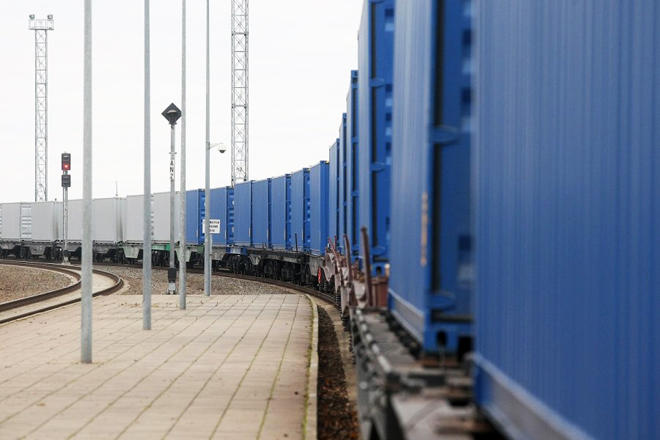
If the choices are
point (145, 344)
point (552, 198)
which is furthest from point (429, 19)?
point (145, 344)

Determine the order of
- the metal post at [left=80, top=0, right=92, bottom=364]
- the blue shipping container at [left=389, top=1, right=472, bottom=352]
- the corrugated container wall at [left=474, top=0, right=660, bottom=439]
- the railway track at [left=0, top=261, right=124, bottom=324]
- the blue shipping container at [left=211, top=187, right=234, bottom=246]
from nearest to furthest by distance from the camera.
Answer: the corrugated container wall at [left=474, top=0, right=660, bottom=439] < the blue shipping container at [left=389, top=1, right=472, bottom=352] < the metal post at [left=80, top=0, right=92, bottom=364] < the railway track at [left=0, top=261, right=124, bottom=324] < the blue shipping container at [left=211, top=187, right=234, bottom=246]

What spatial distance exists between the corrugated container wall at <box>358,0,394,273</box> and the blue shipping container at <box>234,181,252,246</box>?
29.8 m

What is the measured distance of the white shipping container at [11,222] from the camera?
63.5 m

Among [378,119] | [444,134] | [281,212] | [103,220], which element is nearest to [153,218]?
[103,220]

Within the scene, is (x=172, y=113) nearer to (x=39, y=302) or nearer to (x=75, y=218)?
(x=39, y=302)

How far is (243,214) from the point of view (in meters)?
39.8

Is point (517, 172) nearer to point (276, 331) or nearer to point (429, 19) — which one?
point (429, 19)

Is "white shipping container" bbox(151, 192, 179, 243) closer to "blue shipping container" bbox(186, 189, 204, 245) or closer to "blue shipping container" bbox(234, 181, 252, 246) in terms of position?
"blue shipping container" bbox(186, 189, 204, 245)

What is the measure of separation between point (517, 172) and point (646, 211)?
1.22 meters

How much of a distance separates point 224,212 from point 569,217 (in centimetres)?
3986

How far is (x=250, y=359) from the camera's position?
44.0ft

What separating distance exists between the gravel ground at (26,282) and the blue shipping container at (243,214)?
7.00 meters

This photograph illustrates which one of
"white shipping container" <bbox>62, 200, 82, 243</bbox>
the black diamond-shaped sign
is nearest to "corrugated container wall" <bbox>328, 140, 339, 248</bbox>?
the black diamond-shaped sign

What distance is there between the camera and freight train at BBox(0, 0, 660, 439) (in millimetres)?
2262
